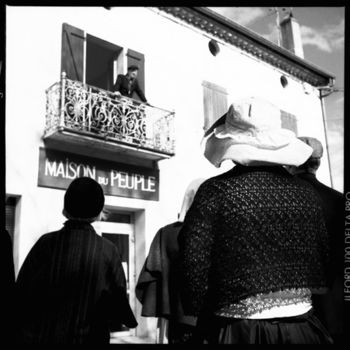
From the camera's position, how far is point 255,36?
12055mm

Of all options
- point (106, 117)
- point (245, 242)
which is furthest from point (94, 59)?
point (245, 242)

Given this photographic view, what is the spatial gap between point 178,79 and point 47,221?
15.0ft

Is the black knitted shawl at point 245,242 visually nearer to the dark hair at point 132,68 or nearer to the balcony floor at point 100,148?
the balcony floor at point 100,148

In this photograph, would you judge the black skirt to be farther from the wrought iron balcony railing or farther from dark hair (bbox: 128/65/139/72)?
dark hair (bbox: 128/65/139/72)

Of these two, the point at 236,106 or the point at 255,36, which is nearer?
the point at 236,106

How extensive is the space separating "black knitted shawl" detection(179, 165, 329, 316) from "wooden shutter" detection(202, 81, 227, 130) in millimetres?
8986

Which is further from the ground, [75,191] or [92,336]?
[75,191]

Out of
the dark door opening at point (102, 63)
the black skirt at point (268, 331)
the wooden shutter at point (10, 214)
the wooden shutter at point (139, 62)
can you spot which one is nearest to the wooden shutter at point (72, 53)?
the dark door opening at point (102, 63)

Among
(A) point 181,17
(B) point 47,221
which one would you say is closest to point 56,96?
(B) point 47,221

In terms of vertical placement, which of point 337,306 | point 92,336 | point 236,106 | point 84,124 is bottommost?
point 92,336

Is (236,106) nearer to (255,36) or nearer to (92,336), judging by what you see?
(92,336)

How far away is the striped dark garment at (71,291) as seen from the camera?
2.48 m

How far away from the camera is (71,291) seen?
259 cm

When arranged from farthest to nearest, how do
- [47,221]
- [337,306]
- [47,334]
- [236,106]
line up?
[47,221], [47,334], [337,306], [236,106]
